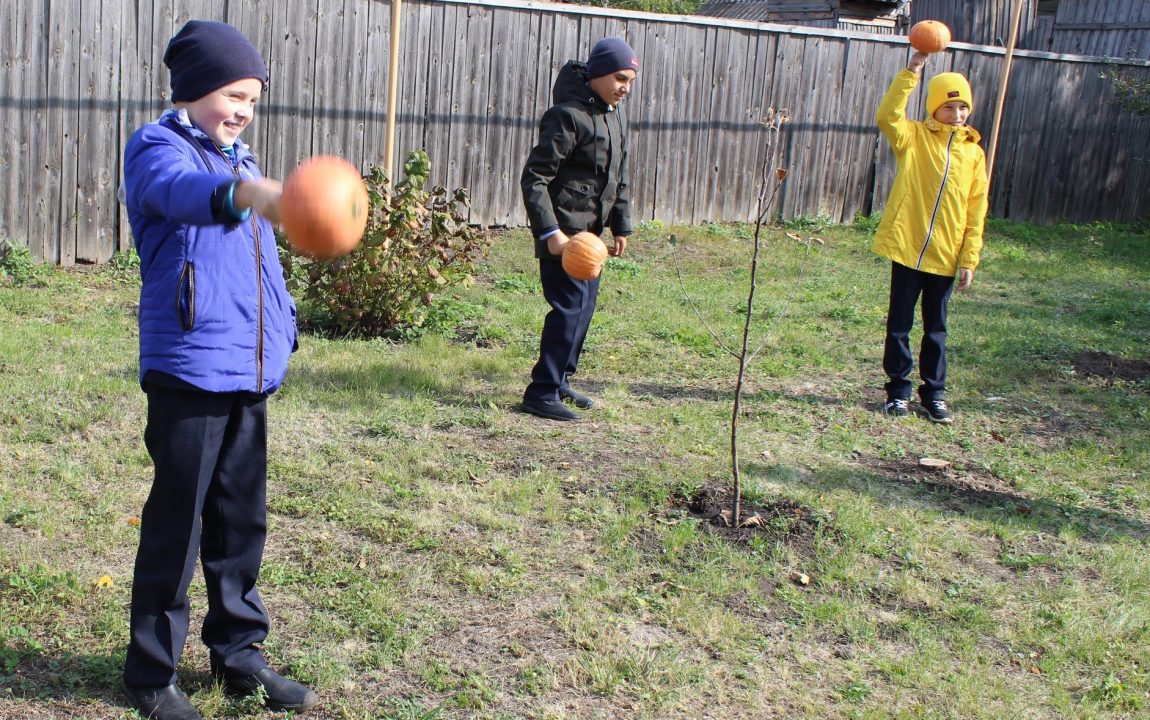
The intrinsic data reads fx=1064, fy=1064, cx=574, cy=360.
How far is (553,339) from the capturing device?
18.5 ft

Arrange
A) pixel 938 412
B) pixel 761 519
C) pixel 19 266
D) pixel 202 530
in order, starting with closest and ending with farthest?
pixel 202 530 < pixel 761 519 < pixel 938 412 < pixel 19 266

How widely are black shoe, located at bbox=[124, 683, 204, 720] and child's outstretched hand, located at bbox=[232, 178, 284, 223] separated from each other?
137cm

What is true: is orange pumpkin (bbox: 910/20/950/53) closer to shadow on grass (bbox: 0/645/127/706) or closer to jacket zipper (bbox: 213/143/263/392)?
jacket zipper (bbox: 213/143/263/392)

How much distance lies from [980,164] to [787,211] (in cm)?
649

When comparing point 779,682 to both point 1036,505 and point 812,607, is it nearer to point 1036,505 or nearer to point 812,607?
point 812,607

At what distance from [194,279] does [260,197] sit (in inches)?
15.7

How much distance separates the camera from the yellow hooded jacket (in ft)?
19.8

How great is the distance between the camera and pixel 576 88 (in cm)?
554

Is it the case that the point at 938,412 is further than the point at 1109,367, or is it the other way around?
the point at 1109,367

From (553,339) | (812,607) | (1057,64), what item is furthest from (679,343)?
(1057,64)

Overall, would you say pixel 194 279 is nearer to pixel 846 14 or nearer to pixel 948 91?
pixel 948 91

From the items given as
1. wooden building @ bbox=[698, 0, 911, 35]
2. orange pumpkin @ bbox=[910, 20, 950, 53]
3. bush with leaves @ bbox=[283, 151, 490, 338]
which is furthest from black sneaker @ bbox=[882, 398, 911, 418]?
wooden building @ bbox=[698, 0, 911, 35]

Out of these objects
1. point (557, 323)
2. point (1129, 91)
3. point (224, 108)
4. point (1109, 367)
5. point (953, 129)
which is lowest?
point (1109, 367)

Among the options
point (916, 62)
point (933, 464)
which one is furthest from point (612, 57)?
point (933, 464)
